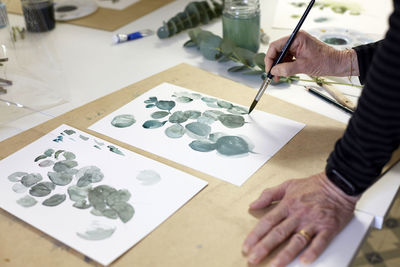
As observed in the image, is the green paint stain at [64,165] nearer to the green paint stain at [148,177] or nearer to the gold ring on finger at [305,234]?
the green paint stain at [148,177]

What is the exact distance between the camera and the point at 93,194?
778 millimetres

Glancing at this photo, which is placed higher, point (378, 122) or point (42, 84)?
point (378, 122)

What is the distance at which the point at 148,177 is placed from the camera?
0.82m

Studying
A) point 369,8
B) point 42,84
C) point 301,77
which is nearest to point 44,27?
point 42,84

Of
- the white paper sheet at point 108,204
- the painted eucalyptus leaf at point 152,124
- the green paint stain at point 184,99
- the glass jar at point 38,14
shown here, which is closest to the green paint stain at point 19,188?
the white paper sheet at point 108,204

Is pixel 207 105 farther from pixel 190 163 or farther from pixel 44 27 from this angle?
pixel 44 27

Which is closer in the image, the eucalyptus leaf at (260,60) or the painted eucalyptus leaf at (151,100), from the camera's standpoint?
the painted eucalyptus leaf at (151,100)

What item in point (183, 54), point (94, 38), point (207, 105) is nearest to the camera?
point (207, 105)

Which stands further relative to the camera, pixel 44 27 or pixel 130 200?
pixel 44 27

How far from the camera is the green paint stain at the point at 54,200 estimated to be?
765 mm

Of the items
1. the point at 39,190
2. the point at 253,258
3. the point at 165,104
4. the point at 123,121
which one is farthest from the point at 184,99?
the point at 253,258

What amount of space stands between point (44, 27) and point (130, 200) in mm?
946

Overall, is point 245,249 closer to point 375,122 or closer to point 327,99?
point 375,122

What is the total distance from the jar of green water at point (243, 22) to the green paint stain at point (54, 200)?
701 mm
